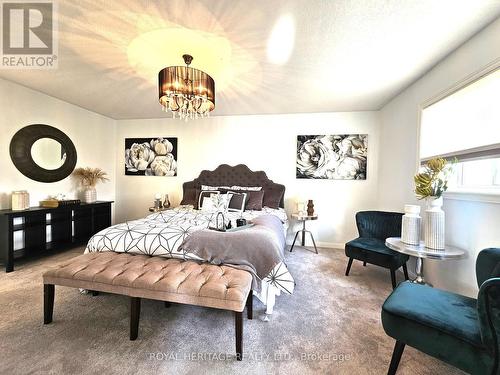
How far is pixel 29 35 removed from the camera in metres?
2.00

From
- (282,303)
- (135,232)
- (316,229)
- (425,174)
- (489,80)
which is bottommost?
(282,303)

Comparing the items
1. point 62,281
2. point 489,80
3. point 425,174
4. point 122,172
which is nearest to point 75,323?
point 62,281

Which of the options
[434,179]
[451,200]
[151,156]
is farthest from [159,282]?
[151,156]

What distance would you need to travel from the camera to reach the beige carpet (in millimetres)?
1415

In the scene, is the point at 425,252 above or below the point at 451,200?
below

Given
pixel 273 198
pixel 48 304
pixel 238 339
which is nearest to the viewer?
pixel 238 339

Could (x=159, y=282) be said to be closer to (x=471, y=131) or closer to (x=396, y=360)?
(x=396, y=360)

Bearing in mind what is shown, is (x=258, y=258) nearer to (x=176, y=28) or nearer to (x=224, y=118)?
(x=176, y=28)

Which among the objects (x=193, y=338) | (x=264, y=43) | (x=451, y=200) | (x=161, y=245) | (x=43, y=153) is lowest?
A: (x=193, y=338)

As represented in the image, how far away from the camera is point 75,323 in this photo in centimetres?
180

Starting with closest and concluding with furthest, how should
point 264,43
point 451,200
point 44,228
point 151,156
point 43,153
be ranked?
point 264,43
point 451,200
point 44,228
point 43,153
point 151,156

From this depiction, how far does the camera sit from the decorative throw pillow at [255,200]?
3.75 metres

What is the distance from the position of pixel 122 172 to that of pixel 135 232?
3.31 m

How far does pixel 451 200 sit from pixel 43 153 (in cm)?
559
